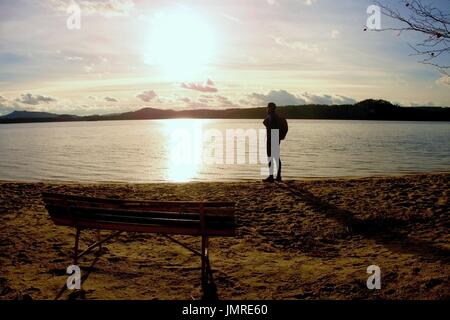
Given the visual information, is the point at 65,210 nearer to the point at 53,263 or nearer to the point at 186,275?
the point at 53,263

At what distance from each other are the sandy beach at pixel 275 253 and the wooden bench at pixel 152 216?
784mm

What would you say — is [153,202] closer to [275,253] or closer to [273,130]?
[275,253]

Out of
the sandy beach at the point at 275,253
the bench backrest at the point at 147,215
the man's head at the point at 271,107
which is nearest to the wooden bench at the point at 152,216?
the bench backrest at the point at 147,215

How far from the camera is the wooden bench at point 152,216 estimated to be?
562 centimetres

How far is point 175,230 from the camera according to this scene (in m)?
5.79

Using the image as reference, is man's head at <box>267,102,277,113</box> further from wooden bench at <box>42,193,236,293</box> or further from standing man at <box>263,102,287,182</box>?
wooden bench at <box>42,193,236,293</box>

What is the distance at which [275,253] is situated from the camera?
7430 mm

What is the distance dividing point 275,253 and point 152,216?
Result: 8.70ft

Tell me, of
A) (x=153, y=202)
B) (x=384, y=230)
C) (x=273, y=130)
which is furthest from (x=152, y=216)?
(x=273, y=130)

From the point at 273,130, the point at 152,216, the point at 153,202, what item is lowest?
the point at 152,216

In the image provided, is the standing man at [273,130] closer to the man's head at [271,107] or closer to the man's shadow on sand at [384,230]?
the man's head at [271,107]
